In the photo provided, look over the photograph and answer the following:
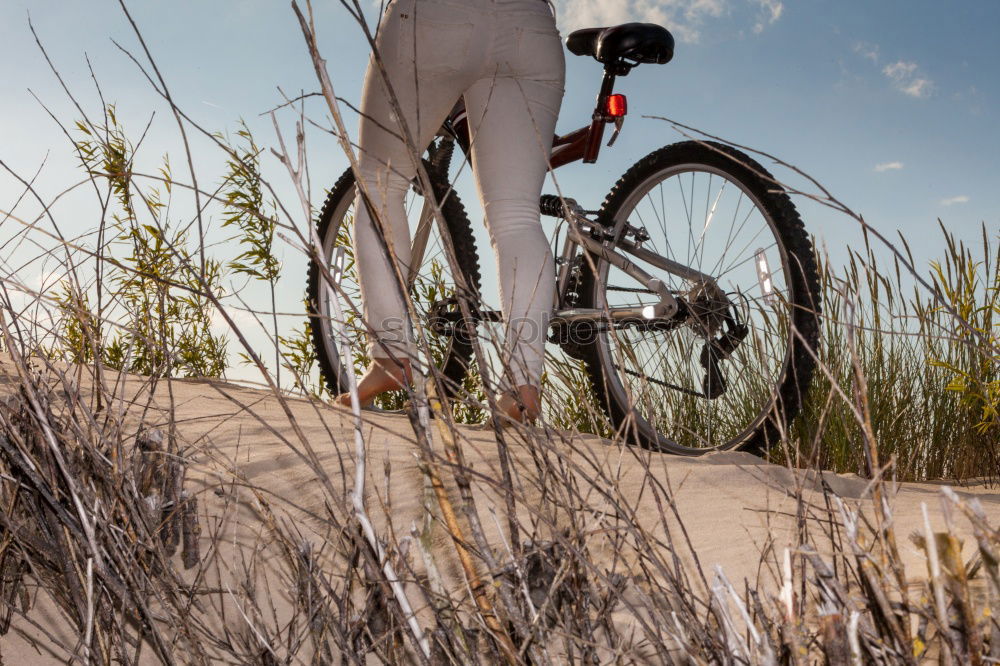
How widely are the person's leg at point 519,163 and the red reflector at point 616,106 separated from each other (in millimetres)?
523

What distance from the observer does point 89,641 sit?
110 centimetres

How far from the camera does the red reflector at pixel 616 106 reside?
2889 mm

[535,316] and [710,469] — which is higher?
[535,316]

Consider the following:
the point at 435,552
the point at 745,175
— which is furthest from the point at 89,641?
the point at 745,175

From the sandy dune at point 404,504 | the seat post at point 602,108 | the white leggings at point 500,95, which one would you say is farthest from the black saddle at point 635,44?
the sandy dune at point 404,504

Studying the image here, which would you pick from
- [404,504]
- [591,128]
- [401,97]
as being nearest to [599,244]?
[591,128]

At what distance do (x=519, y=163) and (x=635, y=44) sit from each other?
2.67 feet

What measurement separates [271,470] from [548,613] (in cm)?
97

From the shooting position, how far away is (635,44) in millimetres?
2832

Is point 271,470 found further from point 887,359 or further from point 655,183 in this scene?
point 887,359

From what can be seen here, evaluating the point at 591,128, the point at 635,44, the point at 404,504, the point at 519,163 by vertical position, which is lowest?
the point at 404,504

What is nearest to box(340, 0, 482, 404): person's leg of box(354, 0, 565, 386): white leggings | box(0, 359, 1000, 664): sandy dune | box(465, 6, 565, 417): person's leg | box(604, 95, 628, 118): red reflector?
box(354, 0, 565, 386): white leggings

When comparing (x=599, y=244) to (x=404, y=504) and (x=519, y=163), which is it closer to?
(x=519, y=163)

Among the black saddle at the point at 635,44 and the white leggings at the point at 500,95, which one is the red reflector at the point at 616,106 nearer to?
the black saddle at the point at 635,44
